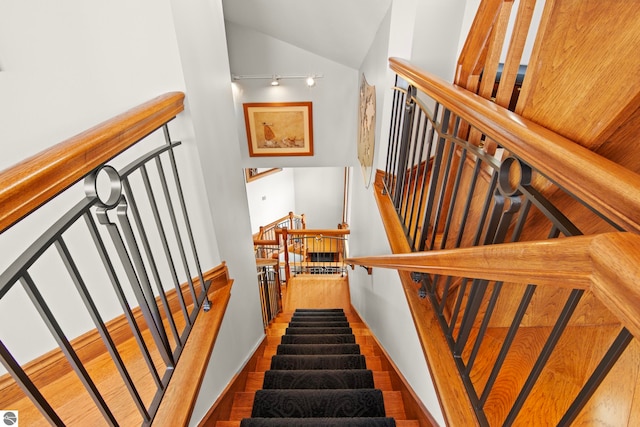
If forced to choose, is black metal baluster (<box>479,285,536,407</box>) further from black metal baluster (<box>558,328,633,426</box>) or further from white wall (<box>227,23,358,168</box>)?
white wall (<box>227,23,358,168</box>)

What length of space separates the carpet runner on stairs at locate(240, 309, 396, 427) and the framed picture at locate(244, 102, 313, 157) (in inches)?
113

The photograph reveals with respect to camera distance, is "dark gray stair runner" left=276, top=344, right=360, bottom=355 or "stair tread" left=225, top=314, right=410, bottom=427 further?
"dark gray stair runner" left=276, top=344, right=360, bottom=355

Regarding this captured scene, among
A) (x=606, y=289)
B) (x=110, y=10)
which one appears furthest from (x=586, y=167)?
(x=110, y=10)

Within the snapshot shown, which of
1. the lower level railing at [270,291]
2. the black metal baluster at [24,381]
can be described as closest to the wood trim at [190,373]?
the black metal baluster at [24,381]

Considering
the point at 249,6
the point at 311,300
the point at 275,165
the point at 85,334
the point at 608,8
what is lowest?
the point at 311,300

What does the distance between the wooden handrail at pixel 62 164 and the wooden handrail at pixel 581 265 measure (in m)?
0.90

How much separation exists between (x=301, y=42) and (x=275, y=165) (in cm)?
177

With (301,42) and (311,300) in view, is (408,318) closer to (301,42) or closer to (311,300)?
(301,42)

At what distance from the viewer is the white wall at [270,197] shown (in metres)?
7.54

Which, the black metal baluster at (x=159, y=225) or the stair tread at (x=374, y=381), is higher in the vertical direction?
the black metal baluster at (x=159, y=225)

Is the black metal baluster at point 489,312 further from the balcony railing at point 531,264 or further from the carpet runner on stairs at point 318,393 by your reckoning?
the carpet runner on stairs at point 318,393

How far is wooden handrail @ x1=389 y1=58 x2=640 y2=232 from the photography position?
0.43 metres

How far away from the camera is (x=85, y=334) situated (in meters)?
1.26

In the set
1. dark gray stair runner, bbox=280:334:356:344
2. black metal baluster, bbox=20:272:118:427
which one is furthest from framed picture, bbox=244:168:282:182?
black metal baluster, bbox=20:272:118:427
